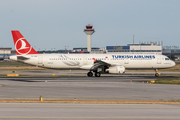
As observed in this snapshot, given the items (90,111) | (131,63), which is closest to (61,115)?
(90,111)

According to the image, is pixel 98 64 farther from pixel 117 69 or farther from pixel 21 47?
pixel 21 47

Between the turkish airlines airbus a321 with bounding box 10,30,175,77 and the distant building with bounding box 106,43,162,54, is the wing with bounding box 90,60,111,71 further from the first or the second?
the distant building with bounding box 106,43,162,54

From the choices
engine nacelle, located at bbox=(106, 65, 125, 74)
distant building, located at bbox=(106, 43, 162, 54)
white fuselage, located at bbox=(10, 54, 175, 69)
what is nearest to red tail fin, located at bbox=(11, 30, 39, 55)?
white fuselage, located at bbox=(10, 54, 175, 69)

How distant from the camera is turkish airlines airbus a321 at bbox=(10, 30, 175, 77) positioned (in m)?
49.6

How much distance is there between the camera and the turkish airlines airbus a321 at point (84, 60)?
49.6 m

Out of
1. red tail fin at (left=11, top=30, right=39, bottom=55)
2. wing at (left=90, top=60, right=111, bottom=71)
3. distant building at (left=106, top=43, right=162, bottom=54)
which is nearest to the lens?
wing at (left=90, top=60, right=111, bottom=71)

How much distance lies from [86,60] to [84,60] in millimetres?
370

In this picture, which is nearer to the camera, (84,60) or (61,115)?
(61,115)

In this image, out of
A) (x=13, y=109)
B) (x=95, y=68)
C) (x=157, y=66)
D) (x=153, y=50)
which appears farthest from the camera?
(x=153, y=50)

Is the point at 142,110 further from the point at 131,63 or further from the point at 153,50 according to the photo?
the point at 153,50

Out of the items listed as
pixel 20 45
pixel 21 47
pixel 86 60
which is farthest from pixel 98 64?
pixel 20 45

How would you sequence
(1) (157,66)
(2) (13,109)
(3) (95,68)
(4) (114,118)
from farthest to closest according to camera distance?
1. (1) (157,66)
2. (3) (95,68)
3. (2) (13,109)
4. (4) (114,118)

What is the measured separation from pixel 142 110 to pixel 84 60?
1364 inches

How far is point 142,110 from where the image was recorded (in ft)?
52.1
